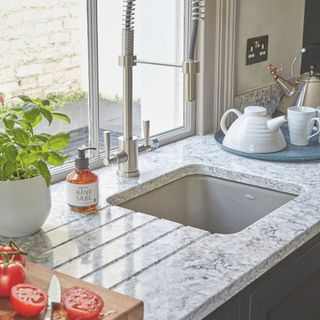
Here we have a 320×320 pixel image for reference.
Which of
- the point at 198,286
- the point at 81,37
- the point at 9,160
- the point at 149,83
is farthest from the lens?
the point at 149,83

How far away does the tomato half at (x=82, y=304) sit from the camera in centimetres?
104

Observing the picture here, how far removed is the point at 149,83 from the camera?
85.5 inches

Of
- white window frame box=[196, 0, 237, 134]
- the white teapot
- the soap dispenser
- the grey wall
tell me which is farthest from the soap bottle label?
the grey wall

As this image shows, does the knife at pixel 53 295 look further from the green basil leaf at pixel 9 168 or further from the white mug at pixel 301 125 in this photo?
the white mug at pixel 301 125

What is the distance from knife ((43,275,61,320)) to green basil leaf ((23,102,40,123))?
0.36 metres

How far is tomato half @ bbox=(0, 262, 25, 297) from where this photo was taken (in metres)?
Answer: 1.09

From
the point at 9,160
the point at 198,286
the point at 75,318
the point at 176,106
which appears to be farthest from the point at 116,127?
the point at 75,318

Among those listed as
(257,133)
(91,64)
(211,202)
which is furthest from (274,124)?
(91,64)

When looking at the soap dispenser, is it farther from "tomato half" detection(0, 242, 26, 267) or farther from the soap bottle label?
"tomato half" detection(0, 242, 26, 267)

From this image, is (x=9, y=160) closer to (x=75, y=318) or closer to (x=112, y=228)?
(x=112, y=228)

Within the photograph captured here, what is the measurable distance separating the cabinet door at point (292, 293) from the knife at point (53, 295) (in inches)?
16.1

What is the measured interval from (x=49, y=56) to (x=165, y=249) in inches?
24.7

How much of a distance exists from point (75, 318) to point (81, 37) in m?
0.94

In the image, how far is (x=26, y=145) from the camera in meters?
1.36
